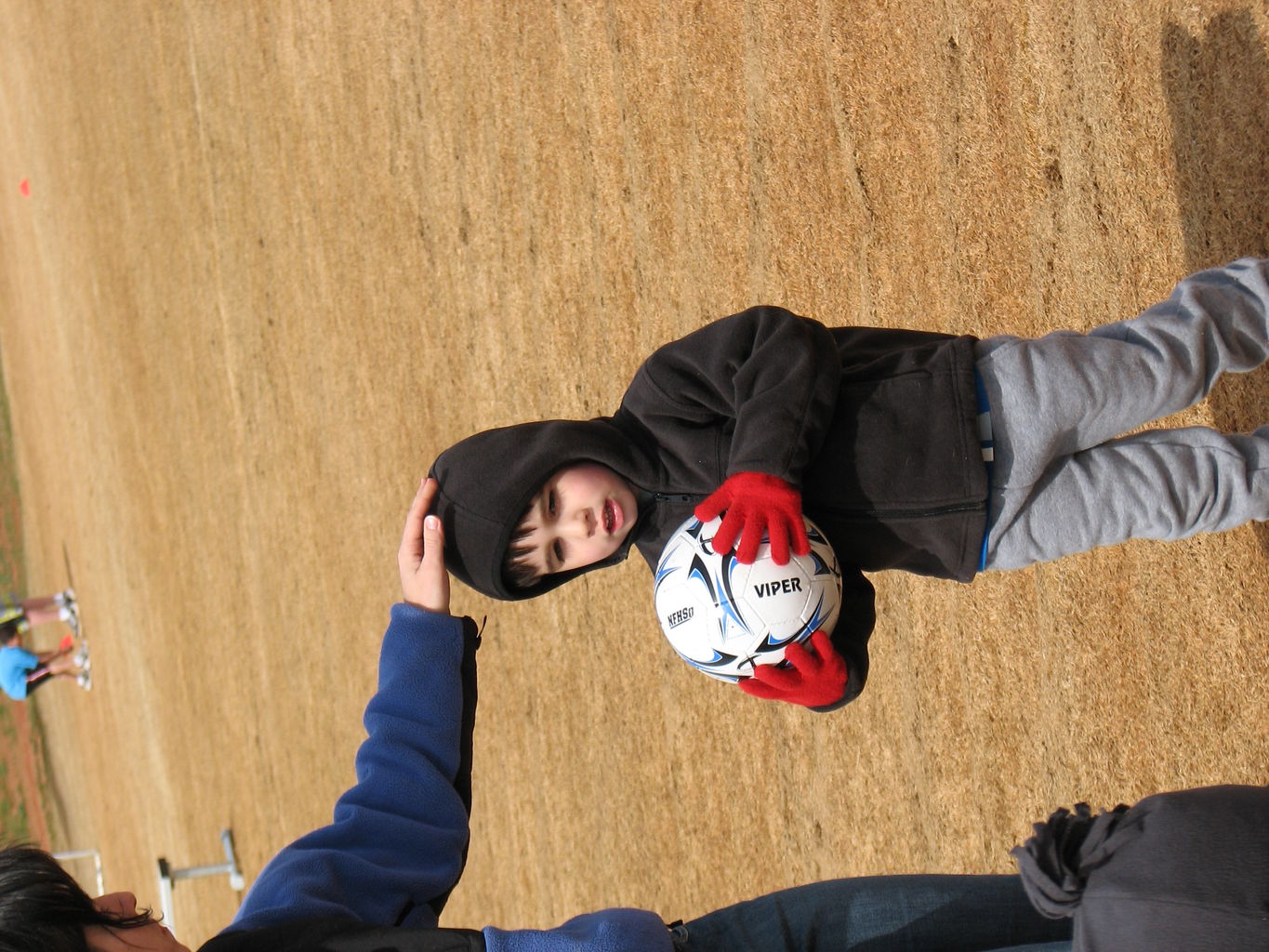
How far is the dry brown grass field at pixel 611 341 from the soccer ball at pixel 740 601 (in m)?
1.24

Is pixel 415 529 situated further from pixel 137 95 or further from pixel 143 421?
pixel 137 95

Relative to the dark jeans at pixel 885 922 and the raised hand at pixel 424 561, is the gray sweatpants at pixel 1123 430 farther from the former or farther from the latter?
the raised hand at pixel 424 561

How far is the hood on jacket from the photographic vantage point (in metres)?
2.16

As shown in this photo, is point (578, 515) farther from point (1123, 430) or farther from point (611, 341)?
point (611, 341)

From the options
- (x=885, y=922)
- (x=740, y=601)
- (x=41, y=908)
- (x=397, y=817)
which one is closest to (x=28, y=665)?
(x=397, y=817)

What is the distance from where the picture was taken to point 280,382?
6438 millimetres

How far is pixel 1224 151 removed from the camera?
8.55ft

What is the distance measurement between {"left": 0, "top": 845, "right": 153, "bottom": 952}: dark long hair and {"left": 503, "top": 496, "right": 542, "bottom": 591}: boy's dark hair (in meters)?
0.95

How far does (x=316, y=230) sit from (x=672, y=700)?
12.2 ft

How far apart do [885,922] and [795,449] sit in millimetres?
827

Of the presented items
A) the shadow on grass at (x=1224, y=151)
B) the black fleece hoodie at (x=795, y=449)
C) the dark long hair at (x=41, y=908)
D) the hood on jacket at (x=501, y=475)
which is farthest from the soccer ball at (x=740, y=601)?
the shadow on grass at (x=1224, y=151)

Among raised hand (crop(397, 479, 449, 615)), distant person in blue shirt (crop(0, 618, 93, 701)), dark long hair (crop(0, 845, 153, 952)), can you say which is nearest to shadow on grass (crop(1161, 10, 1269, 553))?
raised hand (crop(397, 479, 449, 615))

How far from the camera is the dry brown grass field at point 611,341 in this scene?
279 cm

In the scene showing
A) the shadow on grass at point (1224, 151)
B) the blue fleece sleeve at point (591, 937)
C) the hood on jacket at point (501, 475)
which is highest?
the shadow on grass at point (1224, 151)
